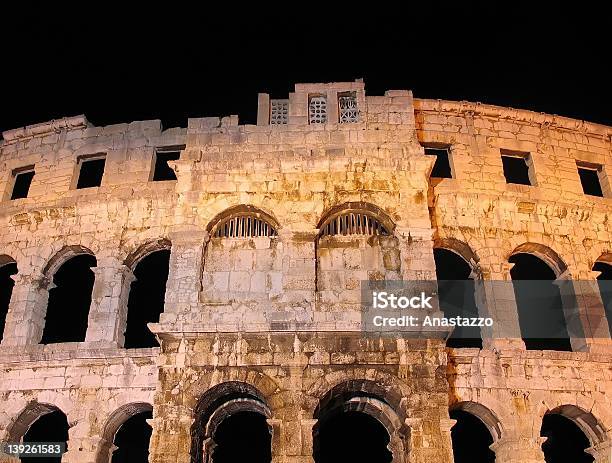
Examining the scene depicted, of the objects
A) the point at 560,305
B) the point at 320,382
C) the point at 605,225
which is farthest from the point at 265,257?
the point at 605,225

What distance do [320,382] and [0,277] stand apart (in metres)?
12.3

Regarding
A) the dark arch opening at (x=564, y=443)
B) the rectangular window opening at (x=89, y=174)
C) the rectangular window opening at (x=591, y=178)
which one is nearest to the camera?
the dark arch opening at (x=564, y=443)

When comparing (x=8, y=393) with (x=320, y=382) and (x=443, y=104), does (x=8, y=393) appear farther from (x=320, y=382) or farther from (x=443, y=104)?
(x=443, y=104)

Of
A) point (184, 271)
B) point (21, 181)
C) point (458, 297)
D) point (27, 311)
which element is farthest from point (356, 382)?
point (21, 181)

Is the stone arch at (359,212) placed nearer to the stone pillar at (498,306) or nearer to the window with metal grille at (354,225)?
the window with metal grille at (354,225)

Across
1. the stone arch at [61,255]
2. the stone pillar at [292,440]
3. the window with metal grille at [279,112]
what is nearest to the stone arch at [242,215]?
the window with metal grille at [279,112]

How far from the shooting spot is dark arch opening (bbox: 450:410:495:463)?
16.2 m

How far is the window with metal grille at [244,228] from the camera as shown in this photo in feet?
43.7

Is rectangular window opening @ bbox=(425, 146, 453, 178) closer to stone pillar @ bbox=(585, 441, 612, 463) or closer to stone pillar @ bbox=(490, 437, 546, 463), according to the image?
stone pillar @ bbox=(490, 437, 546, 463)

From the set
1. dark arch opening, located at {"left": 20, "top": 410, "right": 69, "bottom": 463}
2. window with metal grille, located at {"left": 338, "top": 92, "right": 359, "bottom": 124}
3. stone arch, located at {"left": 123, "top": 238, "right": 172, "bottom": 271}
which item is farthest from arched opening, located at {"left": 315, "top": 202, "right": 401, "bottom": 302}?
dark arch opening, located at {"left": 20, "top": 410, "right": 69, "bottom": 463}

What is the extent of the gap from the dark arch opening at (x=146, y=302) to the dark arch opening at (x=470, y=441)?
944 centimetres

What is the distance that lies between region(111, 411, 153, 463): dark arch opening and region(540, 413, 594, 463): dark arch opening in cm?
1111

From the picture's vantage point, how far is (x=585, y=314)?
14.2m

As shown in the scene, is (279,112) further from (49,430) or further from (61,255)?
(49,430)
